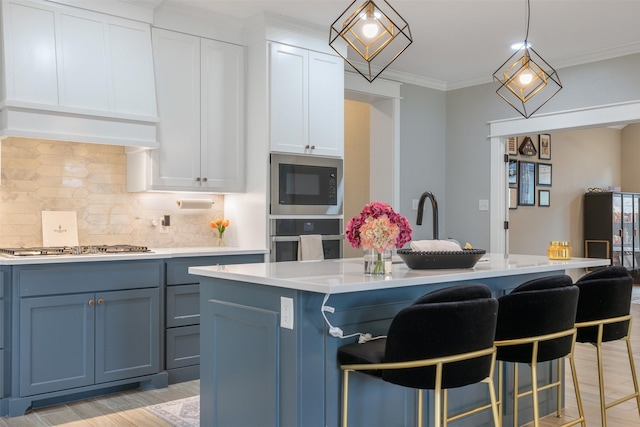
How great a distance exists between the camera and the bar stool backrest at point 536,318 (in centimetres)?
245

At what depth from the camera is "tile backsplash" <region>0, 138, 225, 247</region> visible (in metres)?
3.92

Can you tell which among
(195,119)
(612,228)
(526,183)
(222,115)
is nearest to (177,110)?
(195,119)

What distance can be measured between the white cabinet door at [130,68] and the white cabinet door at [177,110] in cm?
9

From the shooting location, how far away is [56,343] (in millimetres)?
3514

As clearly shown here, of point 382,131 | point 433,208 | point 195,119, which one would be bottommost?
point 433,208

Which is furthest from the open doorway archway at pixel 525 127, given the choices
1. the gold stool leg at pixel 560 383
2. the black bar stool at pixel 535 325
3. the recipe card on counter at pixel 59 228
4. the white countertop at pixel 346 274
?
the recipe card on counter at pixel 59 228

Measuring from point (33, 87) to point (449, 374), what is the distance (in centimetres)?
303

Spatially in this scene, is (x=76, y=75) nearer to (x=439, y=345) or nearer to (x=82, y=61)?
(x=82, y=61)

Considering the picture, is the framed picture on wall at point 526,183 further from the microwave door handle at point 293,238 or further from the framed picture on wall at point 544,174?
the microwave door handle at point 293,238

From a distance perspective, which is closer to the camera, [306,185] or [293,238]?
[293,238]

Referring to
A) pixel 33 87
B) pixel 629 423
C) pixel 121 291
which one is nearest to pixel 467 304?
pixel 629 423

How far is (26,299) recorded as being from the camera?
340 centimetres

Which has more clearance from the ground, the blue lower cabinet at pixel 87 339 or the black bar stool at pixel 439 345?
the black bar stool at pixel 439 345

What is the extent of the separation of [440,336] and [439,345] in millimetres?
32
